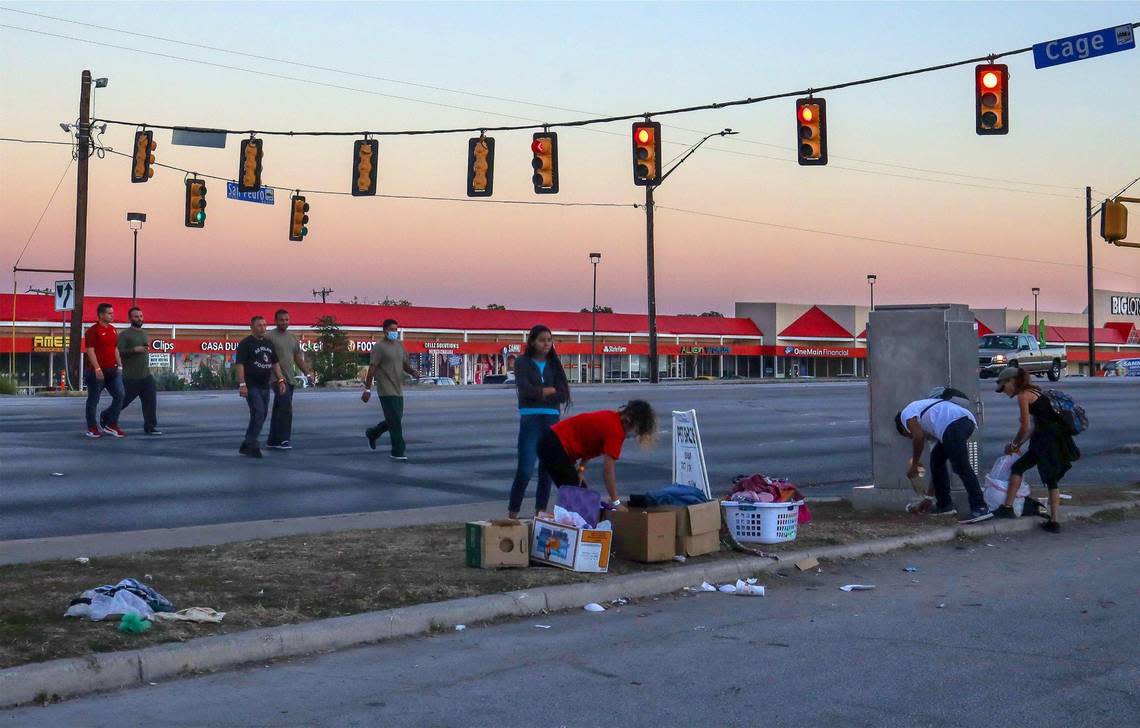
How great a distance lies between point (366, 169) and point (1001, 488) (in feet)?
58.8

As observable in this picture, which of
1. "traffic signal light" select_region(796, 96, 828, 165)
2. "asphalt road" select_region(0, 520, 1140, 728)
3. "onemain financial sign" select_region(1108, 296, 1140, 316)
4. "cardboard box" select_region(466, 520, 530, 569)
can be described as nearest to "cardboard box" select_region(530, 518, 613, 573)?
"cardboard box" select_region(466, 520, 530, 569)

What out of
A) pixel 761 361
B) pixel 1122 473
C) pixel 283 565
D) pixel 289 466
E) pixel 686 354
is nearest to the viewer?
pixel 283 565

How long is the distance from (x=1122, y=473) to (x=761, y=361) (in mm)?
66363

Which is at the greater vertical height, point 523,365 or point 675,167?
point 675,167

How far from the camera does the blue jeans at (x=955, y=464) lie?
1195 centimetres

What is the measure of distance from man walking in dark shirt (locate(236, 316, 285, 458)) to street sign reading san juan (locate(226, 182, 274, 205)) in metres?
17.6

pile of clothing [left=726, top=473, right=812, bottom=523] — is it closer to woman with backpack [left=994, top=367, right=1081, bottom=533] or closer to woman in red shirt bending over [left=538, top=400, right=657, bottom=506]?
woman in red shirt bending over [left=538, top=400, right=657, bottom=506]

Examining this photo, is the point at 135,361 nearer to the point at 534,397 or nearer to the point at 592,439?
the point at 534,397

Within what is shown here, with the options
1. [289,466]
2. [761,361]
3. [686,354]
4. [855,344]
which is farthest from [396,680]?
[855,344]

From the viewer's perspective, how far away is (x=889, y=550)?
11094 millimetres

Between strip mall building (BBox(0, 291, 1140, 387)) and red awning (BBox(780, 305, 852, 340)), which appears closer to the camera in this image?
strip mall building (BBox(0, 291, 1140, 387))

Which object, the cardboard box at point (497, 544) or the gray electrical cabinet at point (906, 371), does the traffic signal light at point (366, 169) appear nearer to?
the gray electrical cabinet at point (906, 371)

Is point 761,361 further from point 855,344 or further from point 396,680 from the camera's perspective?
point 396,680

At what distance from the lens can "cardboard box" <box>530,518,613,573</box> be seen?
910cm
